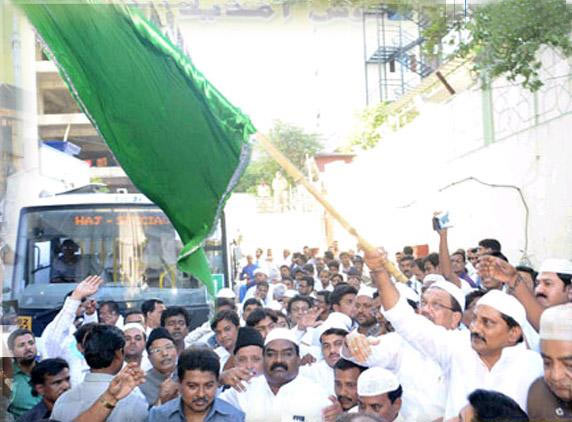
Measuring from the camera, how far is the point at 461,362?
10.5 ft

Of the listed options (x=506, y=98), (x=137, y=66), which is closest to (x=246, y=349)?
(x=137, y=66)

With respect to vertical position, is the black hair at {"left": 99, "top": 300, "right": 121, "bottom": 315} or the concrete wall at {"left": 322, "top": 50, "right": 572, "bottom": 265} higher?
the concrete wall at {"left": 322, "top": 50, "right": 572, "bottom": 265}

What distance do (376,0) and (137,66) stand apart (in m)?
1.16

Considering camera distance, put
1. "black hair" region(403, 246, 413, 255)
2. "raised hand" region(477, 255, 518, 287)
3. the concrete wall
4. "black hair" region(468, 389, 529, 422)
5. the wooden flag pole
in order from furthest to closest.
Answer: "black hair" region(403, 246, 413, 255)
the concrete wall
"raised hand" region(477, 255, 518, 287)
the wooden flag pole
"black hair" region(468, 389, 529, 422)

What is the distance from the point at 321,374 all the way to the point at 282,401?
0.51 meters

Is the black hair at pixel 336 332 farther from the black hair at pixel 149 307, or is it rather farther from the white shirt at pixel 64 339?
the black hair at pixel 149 307

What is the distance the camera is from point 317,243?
1050cm

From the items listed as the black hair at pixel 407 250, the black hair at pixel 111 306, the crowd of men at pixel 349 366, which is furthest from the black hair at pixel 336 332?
the black hair at pixel 407 250

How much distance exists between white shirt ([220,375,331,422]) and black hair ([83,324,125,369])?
24.0 inches

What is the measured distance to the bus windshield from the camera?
6289 mm

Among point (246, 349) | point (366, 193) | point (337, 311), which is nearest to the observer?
point (246, 349)

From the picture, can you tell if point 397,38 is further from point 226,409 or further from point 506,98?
point 506,98

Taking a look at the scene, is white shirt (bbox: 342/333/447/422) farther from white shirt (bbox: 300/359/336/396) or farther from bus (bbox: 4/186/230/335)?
bus (bbox: 4/186/230/335)

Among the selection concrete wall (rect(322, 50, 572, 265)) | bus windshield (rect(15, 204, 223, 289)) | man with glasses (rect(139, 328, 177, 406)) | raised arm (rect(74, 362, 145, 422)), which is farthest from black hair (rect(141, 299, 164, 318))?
raised arm (rect(74, 362, 145, 422))
